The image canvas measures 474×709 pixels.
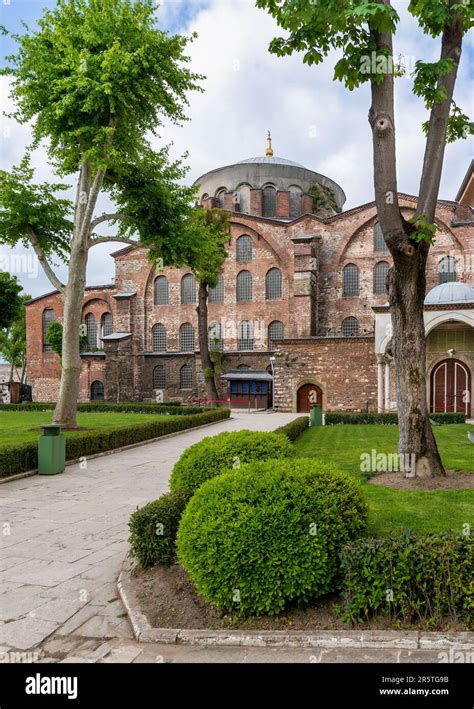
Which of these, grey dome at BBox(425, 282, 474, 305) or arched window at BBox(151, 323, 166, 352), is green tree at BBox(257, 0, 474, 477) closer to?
grey dome at BBox(425, 282, 474, 305)

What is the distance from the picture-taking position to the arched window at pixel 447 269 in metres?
36.7

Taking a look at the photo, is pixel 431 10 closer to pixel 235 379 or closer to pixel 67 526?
pixel 67 526

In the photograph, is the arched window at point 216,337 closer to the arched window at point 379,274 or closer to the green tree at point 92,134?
the arched window at point 379,274

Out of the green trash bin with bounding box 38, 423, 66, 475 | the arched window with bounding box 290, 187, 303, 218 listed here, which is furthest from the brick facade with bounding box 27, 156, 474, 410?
the green trash bin with bounding box 38, 423, 66, 475

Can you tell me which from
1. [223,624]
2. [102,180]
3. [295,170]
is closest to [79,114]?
[102,180]

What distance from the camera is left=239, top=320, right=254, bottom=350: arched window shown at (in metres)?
41.9

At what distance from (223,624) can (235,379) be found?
3324 centimetres

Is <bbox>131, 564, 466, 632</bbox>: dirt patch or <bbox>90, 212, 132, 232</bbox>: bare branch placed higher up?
Answer: <bbox>90, 212, 132, 232</bbox>: bare branch

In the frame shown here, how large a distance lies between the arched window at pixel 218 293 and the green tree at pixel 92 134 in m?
24.2

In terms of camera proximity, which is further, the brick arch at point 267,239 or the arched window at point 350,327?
the brick arch at point 267,239

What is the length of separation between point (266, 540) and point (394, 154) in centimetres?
690

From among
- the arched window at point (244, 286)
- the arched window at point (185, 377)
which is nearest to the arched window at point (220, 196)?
the arched window at point (244, 286)

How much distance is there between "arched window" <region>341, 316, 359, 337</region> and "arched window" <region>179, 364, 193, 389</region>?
42.2ft

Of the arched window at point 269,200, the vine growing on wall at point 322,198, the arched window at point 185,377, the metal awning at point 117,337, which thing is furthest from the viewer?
the vine growing on wall at point 322,198
